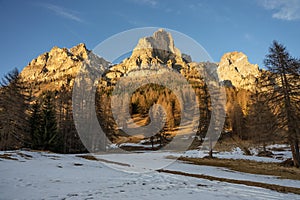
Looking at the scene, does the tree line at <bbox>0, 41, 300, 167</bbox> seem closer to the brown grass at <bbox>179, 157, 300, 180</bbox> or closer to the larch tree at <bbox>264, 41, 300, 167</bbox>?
the larch tree at <bbox>264, 41, 300, 167</bbox>

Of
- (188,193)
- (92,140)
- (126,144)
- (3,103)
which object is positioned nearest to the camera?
(188,193)

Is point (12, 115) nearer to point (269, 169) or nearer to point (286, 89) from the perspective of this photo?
point (269, 169)

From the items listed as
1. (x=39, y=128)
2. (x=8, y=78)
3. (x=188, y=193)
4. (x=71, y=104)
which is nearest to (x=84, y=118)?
(x=71, y=104)

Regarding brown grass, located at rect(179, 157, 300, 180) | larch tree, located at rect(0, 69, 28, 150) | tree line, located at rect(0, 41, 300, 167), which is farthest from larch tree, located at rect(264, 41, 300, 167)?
larch tree, located at rect(0, 69, 28, 150)

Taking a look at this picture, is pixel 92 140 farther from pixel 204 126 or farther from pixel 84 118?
pixel 204 126

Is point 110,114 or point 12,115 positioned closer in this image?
point 12,115

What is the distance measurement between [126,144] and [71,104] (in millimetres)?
19859

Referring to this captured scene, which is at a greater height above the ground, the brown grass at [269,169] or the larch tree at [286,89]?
the larch tree at [286,89]

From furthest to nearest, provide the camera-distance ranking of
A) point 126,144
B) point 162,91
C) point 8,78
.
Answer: point 162,91 < point 126,144 < point 8,78

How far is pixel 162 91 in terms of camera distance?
100000mm

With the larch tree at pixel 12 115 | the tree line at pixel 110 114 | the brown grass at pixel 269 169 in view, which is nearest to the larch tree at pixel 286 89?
the tree line at pixel 110 114

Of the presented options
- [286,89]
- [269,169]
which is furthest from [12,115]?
[286,89]

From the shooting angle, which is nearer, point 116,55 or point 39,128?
point 116,55

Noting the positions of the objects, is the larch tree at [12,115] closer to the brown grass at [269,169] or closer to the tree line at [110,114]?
the tree line at [110,114]
